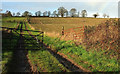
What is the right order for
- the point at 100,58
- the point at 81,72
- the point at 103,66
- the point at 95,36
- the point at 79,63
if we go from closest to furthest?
the point at 81,72 → the point at 103,66 → the point at 79,63 → the point at 100,58 → the point at 95,36

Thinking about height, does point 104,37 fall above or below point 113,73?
above

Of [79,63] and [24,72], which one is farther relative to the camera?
[79,63]

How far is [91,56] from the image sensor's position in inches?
353

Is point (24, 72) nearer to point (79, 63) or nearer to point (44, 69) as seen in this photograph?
point (44, 69)

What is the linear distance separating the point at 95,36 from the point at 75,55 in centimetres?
230

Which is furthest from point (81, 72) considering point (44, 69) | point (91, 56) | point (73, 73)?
point (91, 56)

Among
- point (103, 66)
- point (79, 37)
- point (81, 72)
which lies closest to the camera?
point (81, 72)

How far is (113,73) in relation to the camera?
649 cm

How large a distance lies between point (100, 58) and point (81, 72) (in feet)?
7.57

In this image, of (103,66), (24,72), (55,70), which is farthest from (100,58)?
(24,72)

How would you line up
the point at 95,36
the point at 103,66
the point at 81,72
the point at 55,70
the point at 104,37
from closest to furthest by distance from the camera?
1. the point at 55,70
2. the point at 81,72
3. the point at 103,66
4. the point at 104,37
5. the point at 95,36

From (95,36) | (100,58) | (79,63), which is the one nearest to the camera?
(79,63)

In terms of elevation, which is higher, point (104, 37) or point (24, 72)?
point (104, 37)

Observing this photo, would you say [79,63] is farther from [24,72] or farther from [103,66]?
[24,72]
